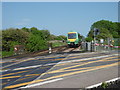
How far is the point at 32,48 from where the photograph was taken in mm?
25609

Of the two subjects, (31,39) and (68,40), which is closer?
(31,39)

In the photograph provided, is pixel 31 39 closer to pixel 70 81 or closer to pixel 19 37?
pixel 19 37

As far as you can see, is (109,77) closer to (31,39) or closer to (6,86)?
(6,86)

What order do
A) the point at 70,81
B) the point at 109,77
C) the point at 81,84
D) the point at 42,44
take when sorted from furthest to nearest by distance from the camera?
the point at 42,44 < the point at 109,77 < the point at 70,81 < the point at 81,84

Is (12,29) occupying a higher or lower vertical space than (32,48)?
higher

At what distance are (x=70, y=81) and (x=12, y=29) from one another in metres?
22.5

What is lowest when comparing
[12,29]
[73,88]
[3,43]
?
[73,88]

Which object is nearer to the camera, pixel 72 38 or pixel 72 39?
pixel 72 39

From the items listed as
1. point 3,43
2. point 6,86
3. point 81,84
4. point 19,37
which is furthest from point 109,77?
point 19,37

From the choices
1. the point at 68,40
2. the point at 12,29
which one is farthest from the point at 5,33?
the point at 68,40

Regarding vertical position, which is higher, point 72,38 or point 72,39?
point 72,38

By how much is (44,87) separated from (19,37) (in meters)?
22.4

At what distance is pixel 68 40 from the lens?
96.0 ft

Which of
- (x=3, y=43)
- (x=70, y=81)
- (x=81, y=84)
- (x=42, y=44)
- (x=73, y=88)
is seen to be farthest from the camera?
(x=42, y=44)
